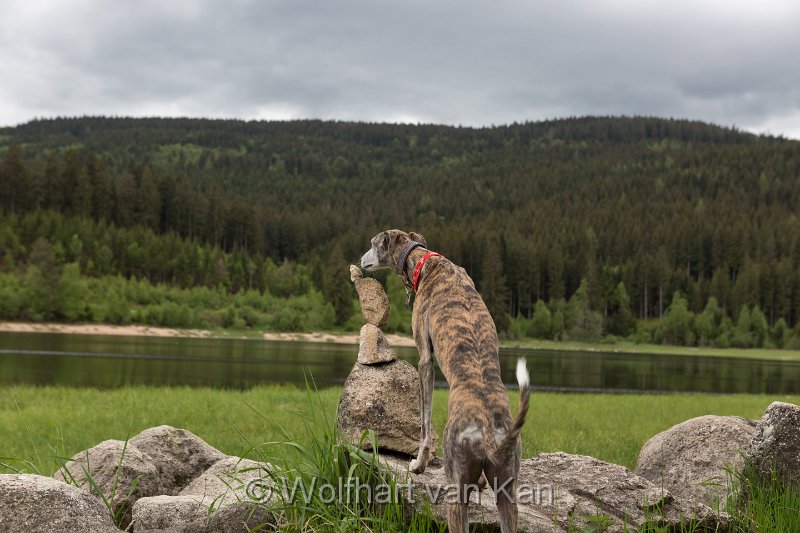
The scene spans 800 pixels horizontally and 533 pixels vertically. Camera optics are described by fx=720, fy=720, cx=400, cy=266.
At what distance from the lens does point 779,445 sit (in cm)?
820

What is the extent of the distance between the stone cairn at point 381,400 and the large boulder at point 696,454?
4307mm

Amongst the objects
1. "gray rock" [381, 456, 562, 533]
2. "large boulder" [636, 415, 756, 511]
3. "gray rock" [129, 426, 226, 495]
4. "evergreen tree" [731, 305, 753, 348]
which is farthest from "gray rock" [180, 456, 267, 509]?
"evergreen tree" [731, 305, 753, 348]

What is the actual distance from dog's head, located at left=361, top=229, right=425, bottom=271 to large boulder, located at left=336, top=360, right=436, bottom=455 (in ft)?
5.34

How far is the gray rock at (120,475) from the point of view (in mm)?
8297

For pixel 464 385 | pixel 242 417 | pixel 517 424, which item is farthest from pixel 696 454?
pixel 242 417

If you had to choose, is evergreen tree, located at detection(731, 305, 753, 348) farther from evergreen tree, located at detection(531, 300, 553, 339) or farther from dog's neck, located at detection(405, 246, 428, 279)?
dog's neck, located at detection(405, 246, 428, 279)

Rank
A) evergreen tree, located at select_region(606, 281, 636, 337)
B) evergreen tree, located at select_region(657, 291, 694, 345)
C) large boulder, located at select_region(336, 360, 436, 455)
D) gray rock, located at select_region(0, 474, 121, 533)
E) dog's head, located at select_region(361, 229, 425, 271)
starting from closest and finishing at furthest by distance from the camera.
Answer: gray rock, located at select_region(0, 474, 121, 533) < dog's head, located at select_region(361, 229, 425, 271) < large boulder, located at select_region(336, 360, 436, 455) < evergreen tree, located at select_region(657, 291, 694, 345) < evergreen tree, located at select_region(606, 281, 636, 337)

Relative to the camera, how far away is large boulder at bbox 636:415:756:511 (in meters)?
10.5

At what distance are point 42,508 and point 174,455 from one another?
4.04m

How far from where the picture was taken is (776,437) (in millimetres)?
8250

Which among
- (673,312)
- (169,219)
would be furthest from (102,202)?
(673,312)

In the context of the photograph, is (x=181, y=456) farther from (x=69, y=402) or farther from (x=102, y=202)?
(x=102, y=202)

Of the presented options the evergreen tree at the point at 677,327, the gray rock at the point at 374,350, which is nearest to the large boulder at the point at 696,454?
the gray rock at the point at 374,350

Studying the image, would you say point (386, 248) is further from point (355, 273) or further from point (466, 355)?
point (466, 355)
